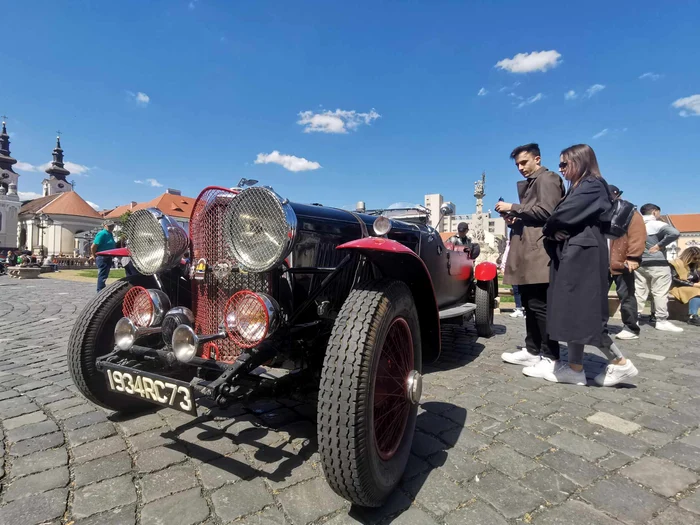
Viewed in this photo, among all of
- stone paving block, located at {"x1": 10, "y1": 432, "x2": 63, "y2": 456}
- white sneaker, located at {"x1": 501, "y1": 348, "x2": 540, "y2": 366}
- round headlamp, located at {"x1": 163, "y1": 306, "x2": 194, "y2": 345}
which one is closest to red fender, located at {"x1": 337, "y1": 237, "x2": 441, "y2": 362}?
round headlamp, located at {"x1": 163, "y1": 306, "x2": 194, "y2": 345}

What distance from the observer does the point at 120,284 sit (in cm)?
249

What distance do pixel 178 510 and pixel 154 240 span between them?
4.80ft

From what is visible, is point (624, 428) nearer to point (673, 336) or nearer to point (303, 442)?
point (303, 442)

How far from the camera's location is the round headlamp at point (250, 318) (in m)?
1.77

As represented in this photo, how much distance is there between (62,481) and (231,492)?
0.80m

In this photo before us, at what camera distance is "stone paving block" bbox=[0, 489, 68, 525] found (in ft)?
4.87

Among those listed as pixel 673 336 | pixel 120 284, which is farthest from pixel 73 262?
pixel 673 336

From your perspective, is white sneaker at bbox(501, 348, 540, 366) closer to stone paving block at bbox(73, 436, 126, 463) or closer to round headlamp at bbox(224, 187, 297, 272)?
round headlamp at bbox(224, 187, 297, 272)

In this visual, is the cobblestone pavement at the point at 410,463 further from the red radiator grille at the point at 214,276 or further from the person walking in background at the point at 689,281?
the person walking in background at the point at 689,281

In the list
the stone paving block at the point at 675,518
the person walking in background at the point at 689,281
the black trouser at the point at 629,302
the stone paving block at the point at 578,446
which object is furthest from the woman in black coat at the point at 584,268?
the person walking in background at the point at 689,281

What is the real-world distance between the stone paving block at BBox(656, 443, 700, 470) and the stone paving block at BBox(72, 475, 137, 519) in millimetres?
2673

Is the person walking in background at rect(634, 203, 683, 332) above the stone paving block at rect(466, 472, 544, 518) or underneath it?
above

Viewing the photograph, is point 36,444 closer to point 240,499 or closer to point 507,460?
point 240,499

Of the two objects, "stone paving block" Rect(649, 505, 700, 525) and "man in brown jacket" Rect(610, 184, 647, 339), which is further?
"man in brown jacket" Rect(610, 184, 647, 339)
